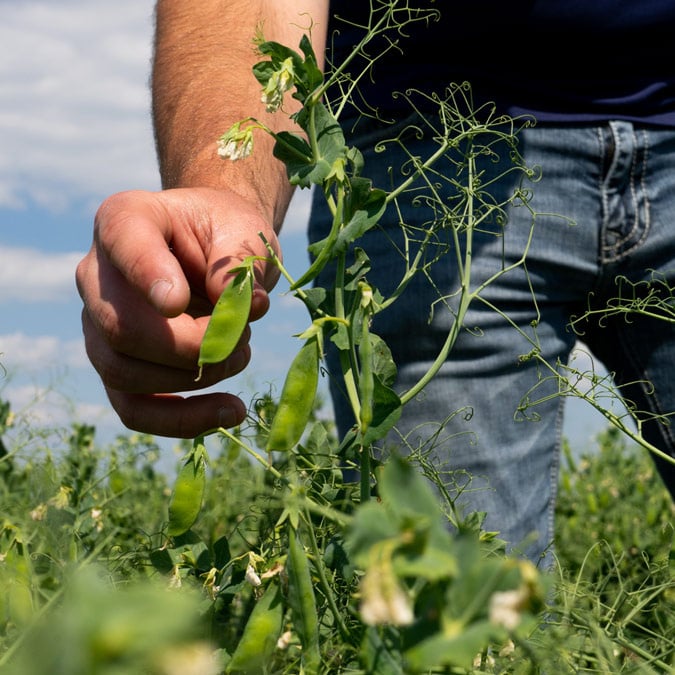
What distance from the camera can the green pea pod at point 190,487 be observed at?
2.32 feet

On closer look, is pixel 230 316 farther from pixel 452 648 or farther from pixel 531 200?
pixel 531 200

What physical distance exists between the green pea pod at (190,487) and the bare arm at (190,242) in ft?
0.61

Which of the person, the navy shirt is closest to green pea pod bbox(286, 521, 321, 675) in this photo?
the person

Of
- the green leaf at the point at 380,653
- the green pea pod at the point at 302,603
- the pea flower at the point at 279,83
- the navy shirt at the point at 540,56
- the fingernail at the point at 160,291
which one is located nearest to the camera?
the green leaf at the point at 380,653

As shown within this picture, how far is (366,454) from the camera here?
58 centimetres

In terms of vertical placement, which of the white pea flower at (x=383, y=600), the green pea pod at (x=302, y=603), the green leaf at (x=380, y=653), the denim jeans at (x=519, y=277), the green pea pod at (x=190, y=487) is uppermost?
the white pea flower at (x=383, y=600)

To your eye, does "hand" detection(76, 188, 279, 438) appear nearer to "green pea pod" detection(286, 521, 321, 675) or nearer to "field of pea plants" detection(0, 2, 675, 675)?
"field of pea plants" detection(0, 2, 675, 675)

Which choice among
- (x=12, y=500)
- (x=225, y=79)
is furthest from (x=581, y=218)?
(x=12, y=500)

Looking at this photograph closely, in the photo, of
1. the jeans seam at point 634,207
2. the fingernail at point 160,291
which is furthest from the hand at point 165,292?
the jeans seam at point 634,207

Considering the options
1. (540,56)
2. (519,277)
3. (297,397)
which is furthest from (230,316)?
(540,56)

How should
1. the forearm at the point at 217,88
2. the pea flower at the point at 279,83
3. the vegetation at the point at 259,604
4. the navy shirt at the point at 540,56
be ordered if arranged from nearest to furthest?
the vegetation at the point at 259,604 → the pea flower at the point at 279,83 → the forearm at the point at 217,88 → the navy shirt at the point at 540,56

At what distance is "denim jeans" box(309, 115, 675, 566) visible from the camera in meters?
1.68

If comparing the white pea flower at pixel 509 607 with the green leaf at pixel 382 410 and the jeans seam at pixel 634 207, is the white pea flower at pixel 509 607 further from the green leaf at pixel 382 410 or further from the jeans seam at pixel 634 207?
the jeans seam at pixel 634 207

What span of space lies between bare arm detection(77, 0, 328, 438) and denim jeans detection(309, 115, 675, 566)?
1.34 ft
